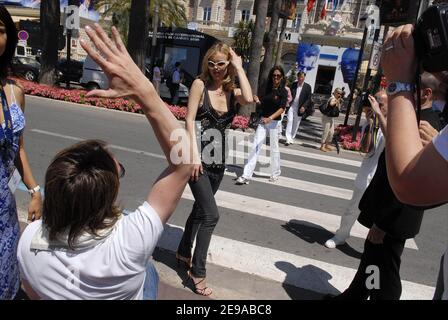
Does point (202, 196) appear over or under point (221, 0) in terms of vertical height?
under

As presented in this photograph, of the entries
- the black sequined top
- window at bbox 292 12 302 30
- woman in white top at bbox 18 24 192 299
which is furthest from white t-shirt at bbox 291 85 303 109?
window at bbox 292 12 302 30

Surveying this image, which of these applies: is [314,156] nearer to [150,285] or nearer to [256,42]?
[256,42]

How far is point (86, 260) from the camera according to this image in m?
1.28

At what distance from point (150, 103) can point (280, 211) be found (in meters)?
4.06

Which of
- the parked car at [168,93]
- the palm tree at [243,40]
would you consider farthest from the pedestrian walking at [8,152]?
the palm tree at [243,40]

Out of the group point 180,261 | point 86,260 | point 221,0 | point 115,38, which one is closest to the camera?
point 115,38

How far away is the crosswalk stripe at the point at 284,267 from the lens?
336 cm

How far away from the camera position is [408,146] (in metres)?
1.19

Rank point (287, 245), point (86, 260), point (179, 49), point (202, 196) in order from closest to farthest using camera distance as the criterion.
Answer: point (86, 260) < point (202, 196) < point (287, 245) < point (179, 49)

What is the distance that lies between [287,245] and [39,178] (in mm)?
3488

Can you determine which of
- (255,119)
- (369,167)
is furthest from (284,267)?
(255,119)

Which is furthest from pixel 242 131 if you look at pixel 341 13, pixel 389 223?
pixel 341 13

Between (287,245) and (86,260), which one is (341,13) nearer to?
(287,245)

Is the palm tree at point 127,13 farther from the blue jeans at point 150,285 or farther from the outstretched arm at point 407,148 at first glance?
the outstretched arm at point 407,148
